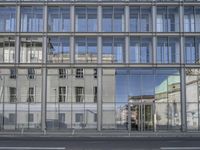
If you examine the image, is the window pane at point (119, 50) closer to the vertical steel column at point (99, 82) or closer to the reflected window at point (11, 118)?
the vertical steel column at point (99, 82)

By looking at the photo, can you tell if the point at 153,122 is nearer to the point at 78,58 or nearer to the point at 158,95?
the point at 158,95

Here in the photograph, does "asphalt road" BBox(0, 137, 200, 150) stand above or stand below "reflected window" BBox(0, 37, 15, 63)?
below

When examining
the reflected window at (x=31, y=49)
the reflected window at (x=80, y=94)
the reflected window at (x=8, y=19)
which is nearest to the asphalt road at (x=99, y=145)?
the reflected window at (x=80, y=94)

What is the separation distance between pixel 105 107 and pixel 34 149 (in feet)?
81.2

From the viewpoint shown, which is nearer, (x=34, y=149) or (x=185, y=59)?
(x=34, y=149)

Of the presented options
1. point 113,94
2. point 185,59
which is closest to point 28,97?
point 113,94

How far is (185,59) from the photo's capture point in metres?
45.4

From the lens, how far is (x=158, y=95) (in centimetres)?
4450

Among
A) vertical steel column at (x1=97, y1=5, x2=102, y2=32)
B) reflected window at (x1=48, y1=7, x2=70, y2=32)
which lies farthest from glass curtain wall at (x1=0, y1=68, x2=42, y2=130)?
vertical steel column at (x1=97, y1=5, x2=102, y2=32)

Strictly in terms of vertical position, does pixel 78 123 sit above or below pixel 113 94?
below

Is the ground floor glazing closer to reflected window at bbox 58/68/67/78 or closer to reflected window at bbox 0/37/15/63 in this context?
reflected window at bbox 58/68/67/78

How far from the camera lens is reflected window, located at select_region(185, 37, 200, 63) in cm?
4544

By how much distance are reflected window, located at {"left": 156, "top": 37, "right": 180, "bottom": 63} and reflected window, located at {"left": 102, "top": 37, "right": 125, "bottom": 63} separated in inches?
155

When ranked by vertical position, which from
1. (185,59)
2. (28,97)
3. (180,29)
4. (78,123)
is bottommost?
(78,123)
